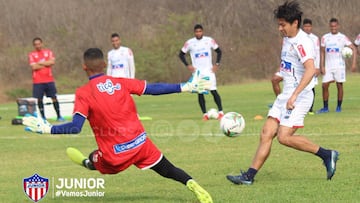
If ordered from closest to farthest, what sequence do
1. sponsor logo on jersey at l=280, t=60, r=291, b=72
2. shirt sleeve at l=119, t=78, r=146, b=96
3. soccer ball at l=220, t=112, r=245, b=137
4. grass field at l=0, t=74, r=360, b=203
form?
shirt sleeve at l=119, t=78, r=146, b=96 → grass field at l=0, t=74, r=360, b=203 → sponsor logo on jersey at l=280, t=60, r=291, b=72 → soccer ball at l=220, t=112, r=245, b=137

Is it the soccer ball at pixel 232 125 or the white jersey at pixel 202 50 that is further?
the white jersey at pixel 202 50

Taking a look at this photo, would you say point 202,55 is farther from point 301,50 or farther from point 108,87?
point 108,87

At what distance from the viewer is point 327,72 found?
19.5 metres

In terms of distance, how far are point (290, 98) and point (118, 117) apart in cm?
206

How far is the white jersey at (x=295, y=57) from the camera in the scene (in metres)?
8.70

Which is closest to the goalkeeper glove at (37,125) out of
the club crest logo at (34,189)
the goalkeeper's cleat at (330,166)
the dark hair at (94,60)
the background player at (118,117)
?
the background player at (118,117)

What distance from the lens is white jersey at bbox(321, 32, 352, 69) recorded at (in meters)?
19.5

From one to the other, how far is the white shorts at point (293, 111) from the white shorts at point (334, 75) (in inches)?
417

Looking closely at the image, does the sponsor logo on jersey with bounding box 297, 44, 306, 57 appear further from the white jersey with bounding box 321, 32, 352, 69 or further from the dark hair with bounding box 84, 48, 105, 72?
the white jersey with bounding box 321, 32, 352, 69

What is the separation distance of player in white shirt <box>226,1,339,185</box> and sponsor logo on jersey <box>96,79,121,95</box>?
2.00 meters

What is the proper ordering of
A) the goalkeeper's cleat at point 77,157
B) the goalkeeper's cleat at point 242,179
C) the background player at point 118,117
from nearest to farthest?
the background player at point 118,117 → the goalkeeper's cleat at point 77,157 → the goalkeeper's cleat at point 242,179

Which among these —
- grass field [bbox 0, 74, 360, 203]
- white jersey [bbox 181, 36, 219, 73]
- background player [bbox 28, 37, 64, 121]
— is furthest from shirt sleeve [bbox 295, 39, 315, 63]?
background player [bbox 28, 37, 64, 121]

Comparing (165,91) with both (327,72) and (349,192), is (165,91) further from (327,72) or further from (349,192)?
(327,72)

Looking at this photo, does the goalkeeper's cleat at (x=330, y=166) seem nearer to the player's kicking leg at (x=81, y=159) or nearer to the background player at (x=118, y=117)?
the background player at (x=118, y=117)
